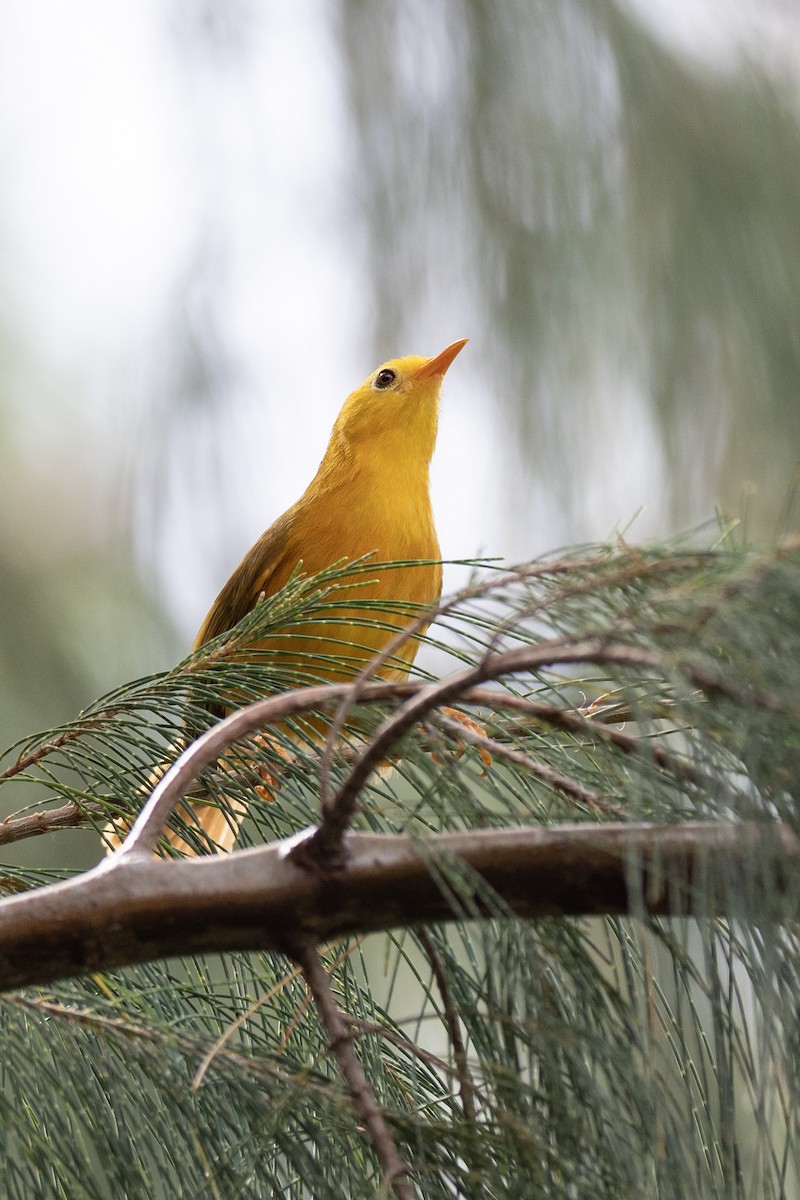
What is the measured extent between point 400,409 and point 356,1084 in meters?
2.58

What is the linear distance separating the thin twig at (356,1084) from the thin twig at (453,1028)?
0.22 feet

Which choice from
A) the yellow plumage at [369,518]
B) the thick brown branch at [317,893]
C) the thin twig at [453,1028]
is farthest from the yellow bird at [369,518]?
Result: the thick brown branch at [317,893]

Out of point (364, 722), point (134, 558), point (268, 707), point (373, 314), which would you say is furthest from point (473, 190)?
point (268, 707)

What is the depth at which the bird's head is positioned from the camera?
333 centimetres

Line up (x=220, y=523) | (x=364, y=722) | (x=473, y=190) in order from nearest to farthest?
(x=364, y=722) → (x=473, y=190) → (x=220, y=523)

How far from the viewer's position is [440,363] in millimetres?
3260

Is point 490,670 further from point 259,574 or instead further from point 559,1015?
point 259,574

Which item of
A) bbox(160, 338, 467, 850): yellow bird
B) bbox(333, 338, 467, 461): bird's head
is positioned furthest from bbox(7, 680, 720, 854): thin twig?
bbox(333, 338, 467, 461): bird's head

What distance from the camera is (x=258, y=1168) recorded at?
104 centimetres

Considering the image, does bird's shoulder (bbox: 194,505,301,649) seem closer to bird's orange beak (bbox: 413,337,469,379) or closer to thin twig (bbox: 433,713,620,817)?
bird's orange beak (bbox: 413,337,469,379)

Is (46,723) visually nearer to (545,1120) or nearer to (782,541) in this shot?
(545,1120)

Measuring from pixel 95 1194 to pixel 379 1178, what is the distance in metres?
0.21

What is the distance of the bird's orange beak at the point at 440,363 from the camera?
311 centimetres

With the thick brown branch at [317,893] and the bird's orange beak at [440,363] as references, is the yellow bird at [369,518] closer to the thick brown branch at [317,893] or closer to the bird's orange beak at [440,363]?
the bird's orange beak at [440,363]
